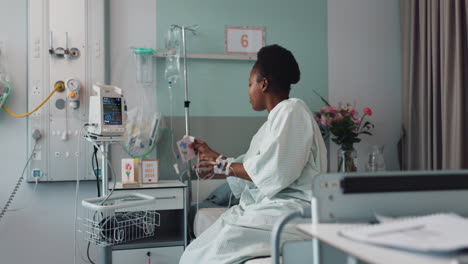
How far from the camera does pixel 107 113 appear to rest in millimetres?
2326

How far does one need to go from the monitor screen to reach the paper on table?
5.48 feet

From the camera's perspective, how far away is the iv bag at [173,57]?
3.27 m

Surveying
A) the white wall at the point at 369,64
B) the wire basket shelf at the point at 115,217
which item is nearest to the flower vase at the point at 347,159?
the white wall at the point at 369,64

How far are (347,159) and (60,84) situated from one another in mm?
2258

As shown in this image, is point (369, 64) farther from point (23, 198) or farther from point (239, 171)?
point (23, 198)

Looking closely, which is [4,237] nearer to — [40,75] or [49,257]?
[49,257]

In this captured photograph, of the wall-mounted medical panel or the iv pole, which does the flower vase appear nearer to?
the iv pole

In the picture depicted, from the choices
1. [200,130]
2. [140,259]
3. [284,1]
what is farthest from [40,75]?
[284,1]

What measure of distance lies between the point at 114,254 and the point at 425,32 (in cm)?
292

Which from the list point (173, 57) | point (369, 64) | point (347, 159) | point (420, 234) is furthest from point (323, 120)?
point (420, 234)

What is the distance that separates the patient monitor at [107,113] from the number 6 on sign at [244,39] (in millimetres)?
1295

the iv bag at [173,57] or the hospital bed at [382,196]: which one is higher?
the iv bag at [173,57]

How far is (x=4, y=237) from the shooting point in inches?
120

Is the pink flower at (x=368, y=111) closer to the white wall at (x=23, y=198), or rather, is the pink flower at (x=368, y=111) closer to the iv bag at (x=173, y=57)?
the iv bag at (x=173, y=57)
